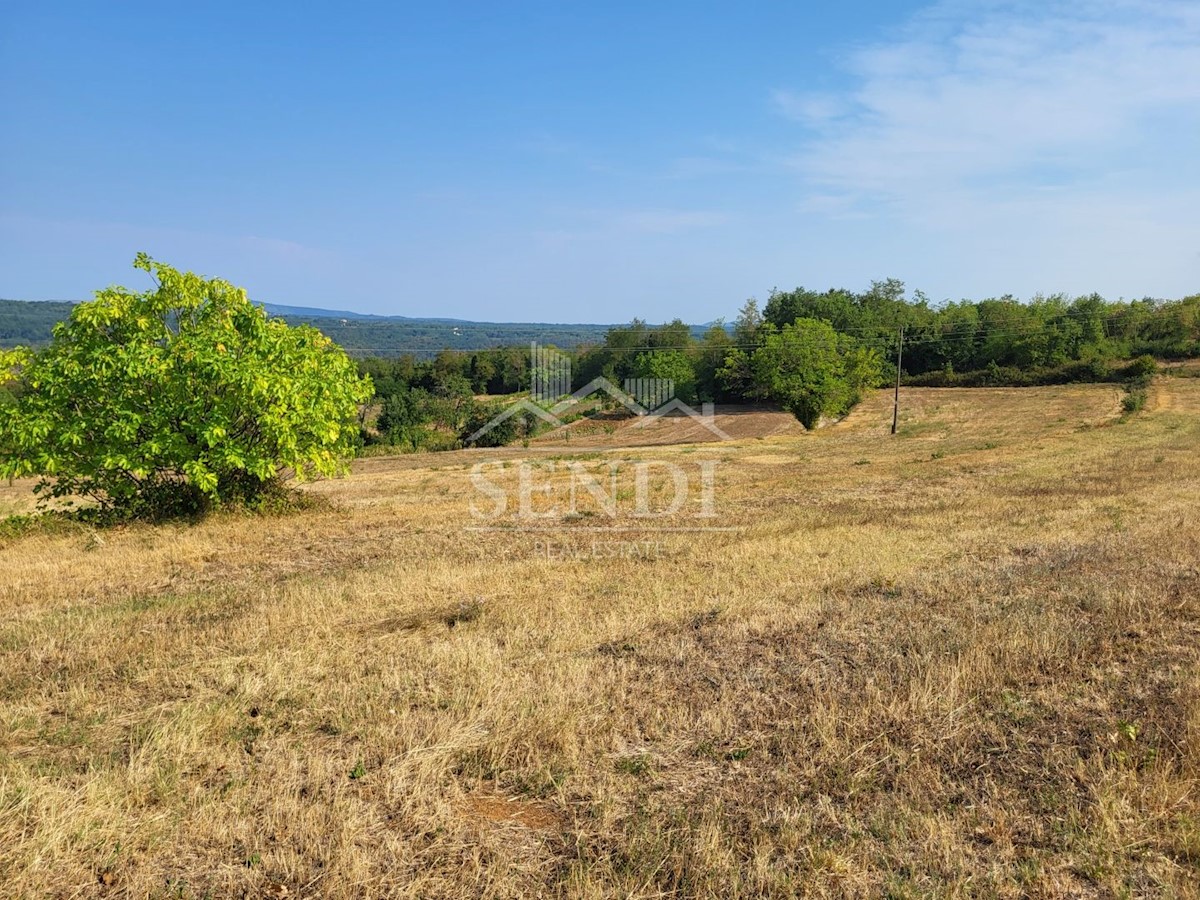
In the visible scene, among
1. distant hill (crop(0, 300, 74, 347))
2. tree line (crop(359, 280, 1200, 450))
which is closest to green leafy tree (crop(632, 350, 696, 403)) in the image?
tree line (crop(359, 280, 1200, 450))

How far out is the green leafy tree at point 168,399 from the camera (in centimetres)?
1351

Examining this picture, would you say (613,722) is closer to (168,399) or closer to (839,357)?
(168,399)

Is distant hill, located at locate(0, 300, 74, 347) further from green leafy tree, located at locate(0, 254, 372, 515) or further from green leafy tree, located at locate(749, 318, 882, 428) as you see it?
green leafy tree, located at locate(0, 254, 372, 515)

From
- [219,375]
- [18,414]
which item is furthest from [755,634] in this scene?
[18,414]

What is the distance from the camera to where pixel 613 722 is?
530cm

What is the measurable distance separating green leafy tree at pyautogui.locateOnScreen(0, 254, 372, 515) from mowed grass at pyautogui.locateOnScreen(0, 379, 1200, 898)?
2.96 m

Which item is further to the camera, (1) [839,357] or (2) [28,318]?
(2) [28,318]

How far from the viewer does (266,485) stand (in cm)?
1636

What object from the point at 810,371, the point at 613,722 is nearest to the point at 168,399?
the point at 613,722

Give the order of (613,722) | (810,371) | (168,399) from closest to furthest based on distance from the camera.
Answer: (613,722) < (168,399) < (810,371)

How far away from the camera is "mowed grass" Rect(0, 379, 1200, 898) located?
373 centimetres

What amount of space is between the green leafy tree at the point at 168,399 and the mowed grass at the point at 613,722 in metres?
2.96

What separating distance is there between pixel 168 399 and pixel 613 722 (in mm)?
12516

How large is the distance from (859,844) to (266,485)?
15497 mm
